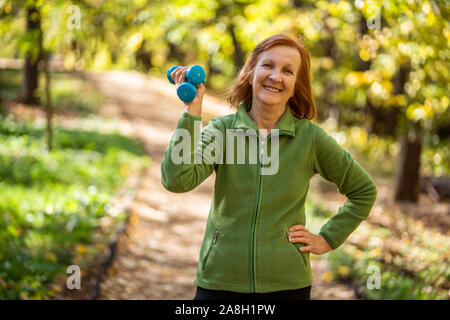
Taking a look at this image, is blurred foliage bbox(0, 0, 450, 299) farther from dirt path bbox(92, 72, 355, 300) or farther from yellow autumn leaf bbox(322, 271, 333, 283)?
dirt path bbox(92, 72, 355, 300)

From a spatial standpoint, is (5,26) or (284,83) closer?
(284,83)

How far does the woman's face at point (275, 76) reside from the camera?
2359 mm

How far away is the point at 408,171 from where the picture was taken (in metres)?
9.46

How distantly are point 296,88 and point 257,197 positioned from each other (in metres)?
0.65

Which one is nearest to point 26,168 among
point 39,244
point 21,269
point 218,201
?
point 39,244

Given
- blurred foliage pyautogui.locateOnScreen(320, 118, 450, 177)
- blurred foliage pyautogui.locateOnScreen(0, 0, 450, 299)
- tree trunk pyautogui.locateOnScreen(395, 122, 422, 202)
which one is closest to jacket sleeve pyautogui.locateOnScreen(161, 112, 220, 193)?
blurred foliage pyautogui.locateOnScreen(0, 0, 450, 299)

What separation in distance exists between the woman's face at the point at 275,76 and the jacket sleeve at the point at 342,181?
0.25 meters

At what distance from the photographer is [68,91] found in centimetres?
2020
